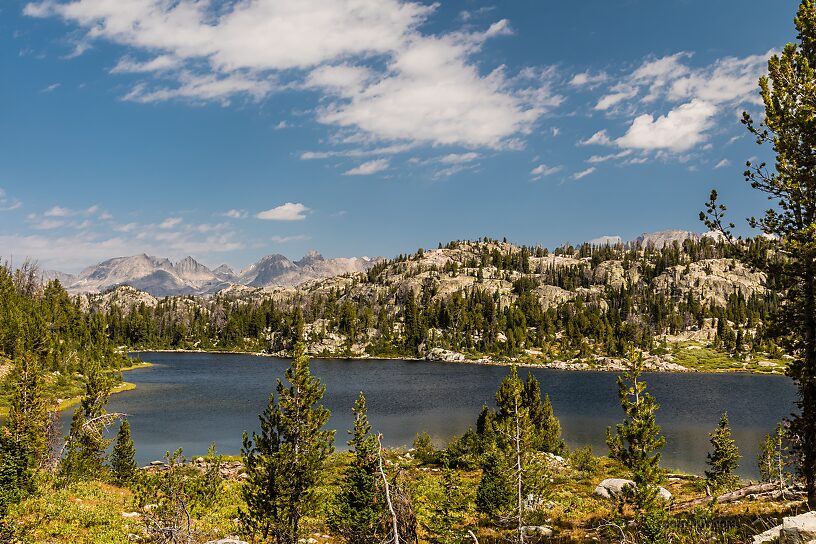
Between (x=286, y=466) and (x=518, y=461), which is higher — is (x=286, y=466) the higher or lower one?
the higher one

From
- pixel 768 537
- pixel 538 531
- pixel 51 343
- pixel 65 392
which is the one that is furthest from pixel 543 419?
pixel 51 343

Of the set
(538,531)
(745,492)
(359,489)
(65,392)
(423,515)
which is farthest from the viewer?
(65,392)

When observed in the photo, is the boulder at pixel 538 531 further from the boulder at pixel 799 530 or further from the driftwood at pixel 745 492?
the boulder at pixel 799 530

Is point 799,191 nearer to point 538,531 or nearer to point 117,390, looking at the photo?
point 538,531

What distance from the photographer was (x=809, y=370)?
2197cm

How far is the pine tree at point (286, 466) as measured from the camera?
2289 cm

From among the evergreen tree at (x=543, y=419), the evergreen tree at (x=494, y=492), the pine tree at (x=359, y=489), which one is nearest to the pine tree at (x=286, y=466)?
the pine tree at (x=359, y=489)

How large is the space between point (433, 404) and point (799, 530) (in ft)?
327

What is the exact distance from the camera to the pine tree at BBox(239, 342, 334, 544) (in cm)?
2289

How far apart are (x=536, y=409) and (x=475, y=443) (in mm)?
9945

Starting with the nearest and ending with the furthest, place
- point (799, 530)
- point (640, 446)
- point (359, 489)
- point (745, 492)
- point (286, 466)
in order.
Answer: point (799, 530)
point (286, 466)
point (640, 446)
point (359, 489)
point (745, 492)

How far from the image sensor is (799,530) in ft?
55.9

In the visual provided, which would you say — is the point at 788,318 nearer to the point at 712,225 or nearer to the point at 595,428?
the point at 712,225

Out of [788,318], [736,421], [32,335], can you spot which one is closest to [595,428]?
[736,421]
